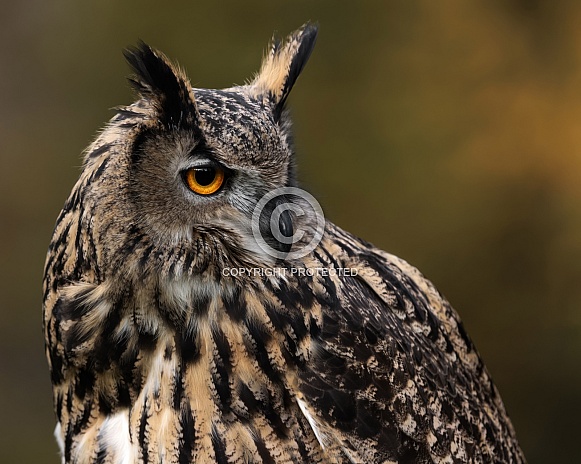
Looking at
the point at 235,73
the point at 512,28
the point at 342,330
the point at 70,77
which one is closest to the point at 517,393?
the point at 512,28

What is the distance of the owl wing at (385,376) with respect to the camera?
1461 mm

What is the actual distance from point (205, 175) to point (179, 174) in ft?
0.15

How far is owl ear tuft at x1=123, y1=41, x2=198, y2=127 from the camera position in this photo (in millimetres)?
1307

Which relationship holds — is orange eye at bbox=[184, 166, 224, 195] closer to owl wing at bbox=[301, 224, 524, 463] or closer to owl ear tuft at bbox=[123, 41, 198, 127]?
owl ear tuft at bbox=[123, 41, 198, 127]

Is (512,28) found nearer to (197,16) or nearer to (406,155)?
(406,155)

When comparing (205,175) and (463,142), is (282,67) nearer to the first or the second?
(205,175)

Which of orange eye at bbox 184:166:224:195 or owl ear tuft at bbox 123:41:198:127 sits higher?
owl ear tuft at bbox 123:41:198:127

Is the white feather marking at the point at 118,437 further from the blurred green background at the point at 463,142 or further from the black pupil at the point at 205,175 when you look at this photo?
the blurred green background at the point at 463,142

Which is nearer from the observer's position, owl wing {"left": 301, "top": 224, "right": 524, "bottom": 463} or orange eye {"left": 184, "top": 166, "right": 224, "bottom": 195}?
orange eye {"left": 184, "top": 166, "right": 224, "bottom": 195}

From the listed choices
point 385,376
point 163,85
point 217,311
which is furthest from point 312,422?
point 163,85

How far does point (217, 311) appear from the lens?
4.74 ft

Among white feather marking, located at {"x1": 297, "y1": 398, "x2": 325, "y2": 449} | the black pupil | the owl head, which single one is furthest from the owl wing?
the black pupil

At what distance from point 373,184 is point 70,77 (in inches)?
66.6

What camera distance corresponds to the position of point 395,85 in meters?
3.32
